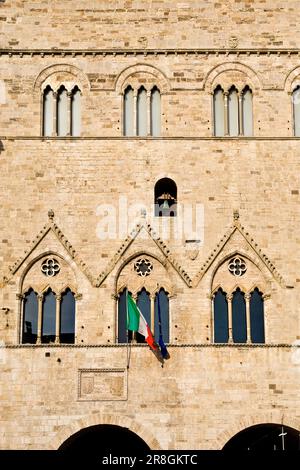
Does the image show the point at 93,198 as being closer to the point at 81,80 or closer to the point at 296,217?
the point at 81,80

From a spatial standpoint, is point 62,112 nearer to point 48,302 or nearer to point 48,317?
point 48,302

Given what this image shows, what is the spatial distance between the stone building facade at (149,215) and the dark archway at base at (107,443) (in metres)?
1.16

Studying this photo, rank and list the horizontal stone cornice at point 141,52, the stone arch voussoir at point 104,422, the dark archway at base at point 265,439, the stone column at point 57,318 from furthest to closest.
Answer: the horizontal stone cornice at point 141,52 < the stone column at point 57,318 < the dark archway at base at point 265,439 < the stone arch voussoir at point 104,422

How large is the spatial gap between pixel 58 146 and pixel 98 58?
2.29 m

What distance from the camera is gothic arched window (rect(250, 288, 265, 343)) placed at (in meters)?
20.5

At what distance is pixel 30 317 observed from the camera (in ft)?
67.8

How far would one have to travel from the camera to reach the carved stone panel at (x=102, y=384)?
19.9 m

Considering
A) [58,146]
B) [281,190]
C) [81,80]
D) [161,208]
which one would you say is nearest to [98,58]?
[81,80]

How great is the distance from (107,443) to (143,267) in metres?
4.09

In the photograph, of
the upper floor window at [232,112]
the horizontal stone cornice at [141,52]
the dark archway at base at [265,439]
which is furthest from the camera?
the horizontal stone cornice at [141,52]

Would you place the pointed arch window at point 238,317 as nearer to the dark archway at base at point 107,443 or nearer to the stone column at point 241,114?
the dark archway at base at point 107,443

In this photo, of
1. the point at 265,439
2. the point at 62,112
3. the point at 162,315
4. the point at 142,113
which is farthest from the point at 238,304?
the point at 62,112

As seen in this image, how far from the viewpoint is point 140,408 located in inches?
781

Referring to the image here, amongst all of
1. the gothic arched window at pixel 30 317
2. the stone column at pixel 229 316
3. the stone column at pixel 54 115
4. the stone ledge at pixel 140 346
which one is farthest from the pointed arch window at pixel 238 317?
the stone column at pixel 54 115
